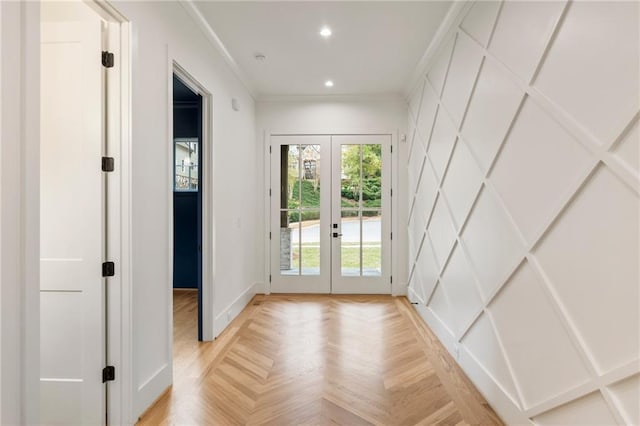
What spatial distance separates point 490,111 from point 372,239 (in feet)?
9.02

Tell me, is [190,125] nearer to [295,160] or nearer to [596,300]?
[295,160]

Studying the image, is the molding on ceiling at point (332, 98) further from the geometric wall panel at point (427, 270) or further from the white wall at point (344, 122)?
the geometric wall panel at point (427, 270)

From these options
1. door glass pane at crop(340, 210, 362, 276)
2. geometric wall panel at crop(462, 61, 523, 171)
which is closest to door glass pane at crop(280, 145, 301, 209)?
door glass pane at crop(340, 210, 362, 276)

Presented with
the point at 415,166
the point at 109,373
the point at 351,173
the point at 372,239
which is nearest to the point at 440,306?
the point at 372,239

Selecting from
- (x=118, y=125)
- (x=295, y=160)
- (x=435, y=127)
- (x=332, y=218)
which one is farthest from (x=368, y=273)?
(x=118, y=125)

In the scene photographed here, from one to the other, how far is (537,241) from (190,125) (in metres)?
4.71

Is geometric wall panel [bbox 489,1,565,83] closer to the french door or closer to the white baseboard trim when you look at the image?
the white baseboard trim

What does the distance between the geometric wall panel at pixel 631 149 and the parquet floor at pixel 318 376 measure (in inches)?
61.6

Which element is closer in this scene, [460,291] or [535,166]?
[535,166]

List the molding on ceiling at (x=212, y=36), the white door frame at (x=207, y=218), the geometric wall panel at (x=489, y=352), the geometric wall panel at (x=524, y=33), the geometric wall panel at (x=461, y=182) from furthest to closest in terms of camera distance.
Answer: the white door frame at (x=207, y=218), the molding on ceiling at (x=212, y=36), the geometric wall panel at (x=461, y=182), the geometric wall panel at (x=489, y=352), the geometric wall panel at (x=524, y=33)

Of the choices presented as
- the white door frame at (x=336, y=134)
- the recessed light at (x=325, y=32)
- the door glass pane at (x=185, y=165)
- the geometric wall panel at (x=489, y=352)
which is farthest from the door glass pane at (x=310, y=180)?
the geometric wall panel at (x=489, y=352)

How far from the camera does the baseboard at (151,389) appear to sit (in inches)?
72.9

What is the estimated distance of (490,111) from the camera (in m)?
1.99

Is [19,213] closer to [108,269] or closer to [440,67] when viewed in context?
[108,269]
